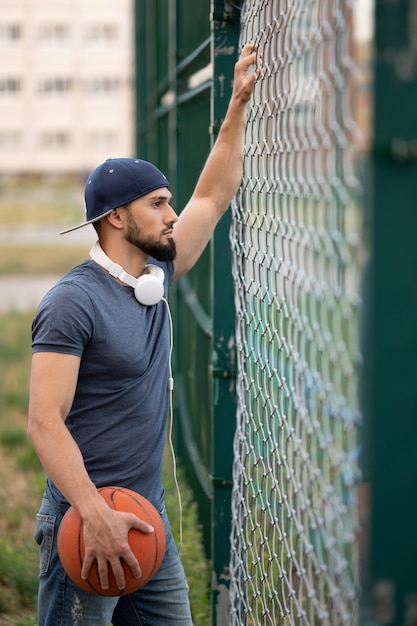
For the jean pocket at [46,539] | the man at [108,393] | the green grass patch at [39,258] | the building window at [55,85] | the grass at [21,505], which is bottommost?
the green grass patch at [39,258]

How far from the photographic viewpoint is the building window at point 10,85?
84.0 m

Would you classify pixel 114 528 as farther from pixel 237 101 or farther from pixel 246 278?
pixel 237 101

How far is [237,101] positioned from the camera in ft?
12.3

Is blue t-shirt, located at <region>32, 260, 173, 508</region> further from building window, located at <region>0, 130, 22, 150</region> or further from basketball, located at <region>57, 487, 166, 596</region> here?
building window, located at <region>0, 130, 22, 150</region>

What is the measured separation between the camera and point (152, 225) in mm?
3619

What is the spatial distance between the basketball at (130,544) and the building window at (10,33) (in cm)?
8489

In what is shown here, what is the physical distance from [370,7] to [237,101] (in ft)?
6.45

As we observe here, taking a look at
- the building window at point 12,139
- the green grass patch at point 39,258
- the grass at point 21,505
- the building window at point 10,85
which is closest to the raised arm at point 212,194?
the grass at point 21,505

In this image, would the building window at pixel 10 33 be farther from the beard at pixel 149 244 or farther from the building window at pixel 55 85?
the beard at pixel 149 244

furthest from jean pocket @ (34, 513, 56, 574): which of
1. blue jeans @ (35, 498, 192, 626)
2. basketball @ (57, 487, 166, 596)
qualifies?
basketball @ (57, 487, 166, 596)

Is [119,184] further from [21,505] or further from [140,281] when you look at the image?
[21,505]

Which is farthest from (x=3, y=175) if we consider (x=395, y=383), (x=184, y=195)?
(x=395, y=383)

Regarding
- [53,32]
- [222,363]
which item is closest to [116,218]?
[222,363]

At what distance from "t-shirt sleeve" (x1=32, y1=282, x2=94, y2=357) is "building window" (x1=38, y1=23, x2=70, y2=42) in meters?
84.9
